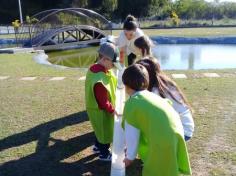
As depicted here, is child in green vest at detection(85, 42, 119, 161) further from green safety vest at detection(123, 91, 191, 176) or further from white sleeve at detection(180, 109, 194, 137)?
green safety vest at detection(123, 91, 191, 176)

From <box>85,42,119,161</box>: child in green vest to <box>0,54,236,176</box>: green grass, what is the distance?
0.32 meters

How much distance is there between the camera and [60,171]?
3326 mm

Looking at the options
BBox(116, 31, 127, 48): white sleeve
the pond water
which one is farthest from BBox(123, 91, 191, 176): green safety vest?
the pond water

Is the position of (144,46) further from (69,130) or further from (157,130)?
(69,130)

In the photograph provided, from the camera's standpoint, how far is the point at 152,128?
2139mm

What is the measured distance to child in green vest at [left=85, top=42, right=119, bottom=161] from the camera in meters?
3.24

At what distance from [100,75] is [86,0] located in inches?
1335

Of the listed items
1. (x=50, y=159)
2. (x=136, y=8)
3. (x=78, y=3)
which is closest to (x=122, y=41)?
(x=50, y=159)

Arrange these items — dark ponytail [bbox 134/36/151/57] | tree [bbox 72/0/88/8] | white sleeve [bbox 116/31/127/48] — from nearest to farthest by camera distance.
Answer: dark ponytail [bbox 134/36/151/57], white sleeve [bbox 116/31/127/48], tree [bbox 72/0/88/8]

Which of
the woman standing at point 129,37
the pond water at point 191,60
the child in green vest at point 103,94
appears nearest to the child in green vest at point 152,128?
the child in green vest at point 103,94

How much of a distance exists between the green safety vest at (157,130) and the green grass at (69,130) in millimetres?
1018

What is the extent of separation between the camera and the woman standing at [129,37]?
4609 mm

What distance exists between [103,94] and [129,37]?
5.74 ft

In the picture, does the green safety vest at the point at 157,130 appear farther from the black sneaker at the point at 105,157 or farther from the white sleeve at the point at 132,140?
the black sneaker at the point at 105,157
